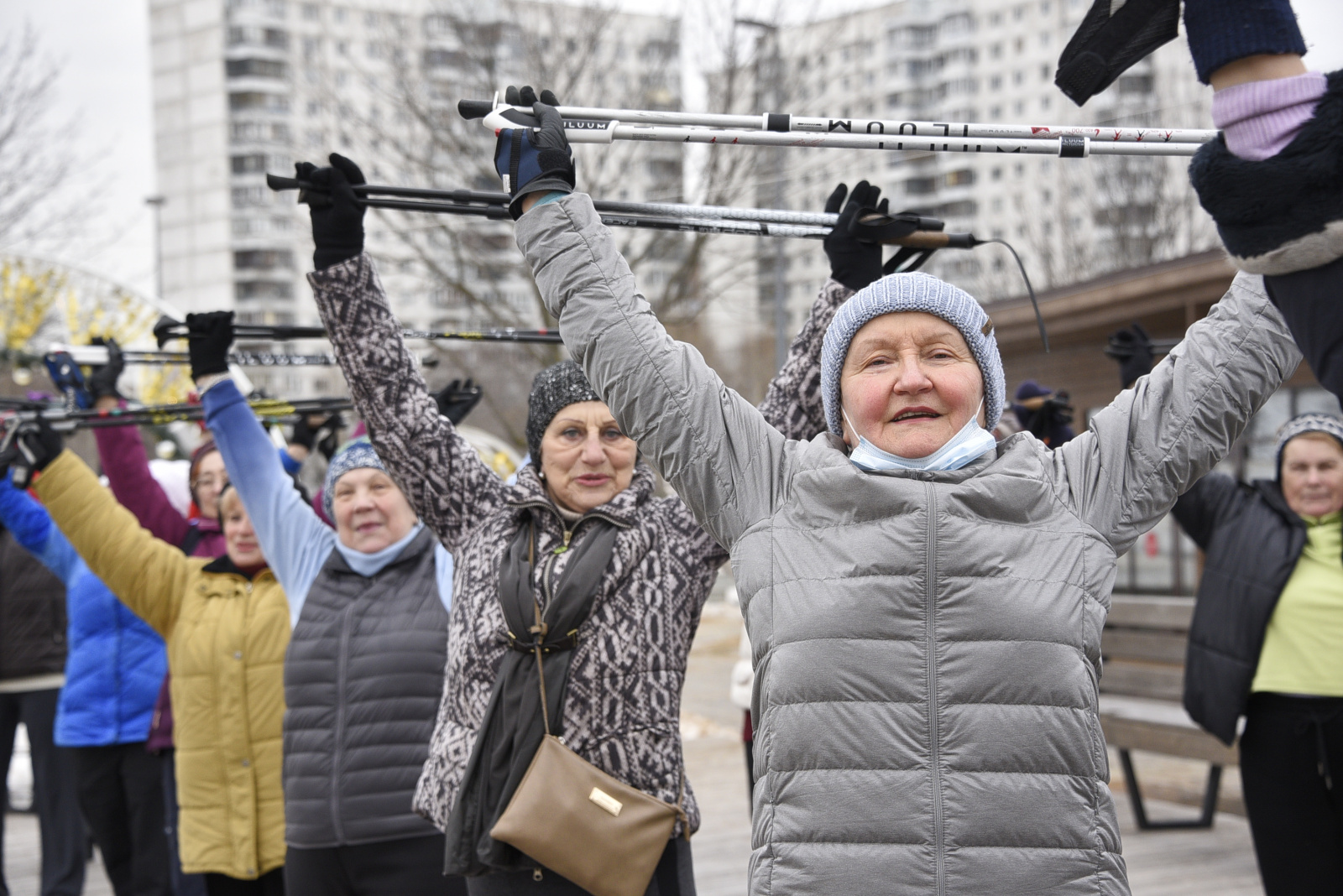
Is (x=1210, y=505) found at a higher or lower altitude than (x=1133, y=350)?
lower

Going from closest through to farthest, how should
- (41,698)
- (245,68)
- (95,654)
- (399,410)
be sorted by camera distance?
(399,410) < (95,654) < (41,698) < (245,68)

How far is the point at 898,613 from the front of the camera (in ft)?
6.48

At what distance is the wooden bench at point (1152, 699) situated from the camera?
679 centimetres

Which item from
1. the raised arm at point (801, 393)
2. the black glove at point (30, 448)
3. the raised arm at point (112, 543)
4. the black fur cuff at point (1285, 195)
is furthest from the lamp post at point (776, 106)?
the black fur cuff at point (1285, 195)

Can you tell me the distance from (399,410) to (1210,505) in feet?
11.3

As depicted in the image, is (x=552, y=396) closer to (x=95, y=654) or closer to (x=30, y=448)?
(x=30, y=448)

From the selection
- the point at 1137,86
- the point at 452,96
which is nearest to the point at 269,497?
the point at 452,96

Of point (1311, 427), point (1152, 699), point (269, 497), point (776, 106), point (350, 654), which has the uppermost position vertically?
point (776, 106)

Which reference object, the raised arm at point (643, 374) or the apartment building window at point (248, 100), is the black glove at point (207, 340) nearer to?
the raised arm at point (643, 374)

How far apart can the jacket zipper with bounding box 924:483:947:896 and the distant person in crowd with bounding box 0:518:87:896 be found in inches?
216

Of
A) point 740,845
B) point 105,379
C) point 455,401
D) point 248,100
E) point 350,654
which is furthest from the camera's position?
point 248,100

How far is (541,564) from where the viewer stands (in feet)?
9.75

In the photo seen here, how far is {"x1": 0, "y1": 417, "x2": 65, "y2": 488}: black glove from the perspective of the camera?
15.0 ft

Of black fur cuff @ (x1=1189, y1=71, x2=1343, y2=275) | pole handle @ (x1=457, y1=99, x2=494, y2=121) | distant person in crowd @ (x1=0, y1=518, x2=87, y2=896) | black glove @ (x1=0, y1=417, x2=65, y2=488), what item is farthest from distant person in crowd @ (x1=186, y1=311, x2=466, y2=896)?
distant person in crowd @ (x1=0, y1=518, x2=87, y2=896)
